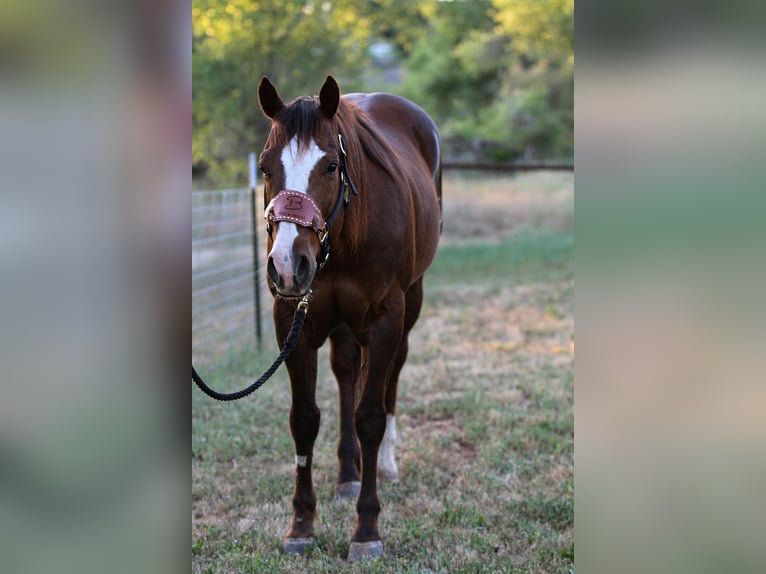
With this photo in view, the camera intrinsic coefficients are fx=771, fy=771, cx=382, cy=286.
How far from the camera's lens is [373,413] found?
11.6 feet

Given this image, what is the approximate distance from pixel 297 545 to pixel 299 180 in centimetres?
166

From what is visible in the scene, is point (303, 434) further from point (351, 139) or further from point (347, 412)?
point (351, 139)

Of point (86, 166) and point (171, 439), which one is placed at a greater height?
point (86, 166)

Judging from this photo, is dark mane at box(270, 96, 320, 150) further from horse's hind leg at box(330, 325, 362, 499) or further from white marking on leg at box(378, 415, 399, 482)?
white marking on leg at box(378, 415, 399, 482)

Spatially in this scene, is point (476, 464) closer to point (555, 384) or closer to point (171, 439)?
point (555, 384)

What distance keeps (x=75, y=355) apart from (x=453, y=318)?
7286 mm

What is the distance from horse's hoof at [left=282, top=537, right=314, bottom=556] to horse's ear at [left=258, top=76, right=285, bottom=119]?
6.11ft

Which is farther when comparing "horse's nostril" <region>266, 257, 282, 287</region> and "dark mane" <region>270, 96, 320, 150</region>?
"dark mane" <region>270, 96, 320, 150</region>

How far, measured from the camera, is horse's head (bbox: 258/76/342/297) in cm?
274

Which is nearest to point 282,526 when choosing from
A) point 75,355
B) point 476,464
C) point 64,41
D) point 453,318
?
point 476,464

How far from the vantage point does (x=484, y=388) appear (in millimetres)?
6000

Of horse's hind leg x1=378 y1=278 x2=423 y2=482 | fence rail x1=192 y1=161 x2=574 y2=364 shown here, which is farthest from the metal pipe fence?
horse's hind leg x1=378 y1=278 x2=423 y2=482

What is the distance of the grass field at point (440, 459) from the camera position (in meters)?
3.39

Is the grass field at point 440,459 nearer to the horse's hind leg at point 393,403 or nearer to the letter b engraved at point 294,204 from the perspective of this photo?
the horse's hind leg at point 393,403
